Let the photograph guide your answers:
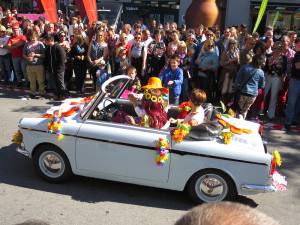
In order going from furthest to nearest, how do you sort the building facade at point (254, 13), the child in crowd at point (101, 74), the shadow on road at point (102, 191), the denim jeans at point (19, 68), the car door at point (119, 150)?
the building facade at point (254, 13) → the denim jeans at point (19, 68) → the child in crowd at point (101, 74) → the shadow on road at point (102, 191) → the car door at point (119, 150)

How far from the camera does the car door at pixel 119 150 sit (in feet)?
17.9

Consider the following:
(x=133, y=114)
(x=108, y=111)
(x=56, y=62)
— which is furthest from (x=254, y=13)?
(x=108, y=111)

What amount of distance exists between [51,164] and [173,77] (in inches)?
147

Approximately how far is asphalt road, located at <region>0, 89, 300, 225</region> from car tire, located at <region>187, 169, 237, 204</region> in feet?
0.71

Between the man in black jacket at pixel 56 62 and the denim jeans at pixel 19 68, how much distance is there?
0.95 meters

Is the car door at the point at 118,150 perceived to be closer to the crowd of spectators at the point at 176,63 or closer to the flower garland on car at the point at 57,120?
the flower garland on car at the point at 57,120

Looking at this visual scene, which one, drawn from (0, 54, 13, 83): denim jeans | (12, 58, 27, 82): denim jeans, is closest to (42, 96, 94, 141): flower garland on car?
(12, 58, 27, 82): denim jeans

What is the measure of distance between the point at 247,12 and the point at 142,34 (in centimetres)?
1579

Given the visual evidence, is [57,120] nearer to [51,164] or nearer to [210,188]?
[51,164]

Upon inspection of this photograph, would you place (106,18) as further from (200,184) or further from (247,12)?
(200,184)

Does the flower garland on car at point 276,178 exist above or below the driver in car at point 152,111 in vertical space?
below

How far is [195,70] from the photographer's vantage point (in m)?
10.3

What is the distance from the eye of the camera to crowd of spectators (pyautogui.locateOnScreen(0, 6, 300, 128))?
8930 millimetres

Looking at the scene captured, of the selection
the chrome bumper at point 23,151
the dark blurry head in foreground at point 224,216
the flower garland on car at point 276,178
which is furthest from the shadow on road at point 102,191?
the dark blurry head in foreground at point 224,216
